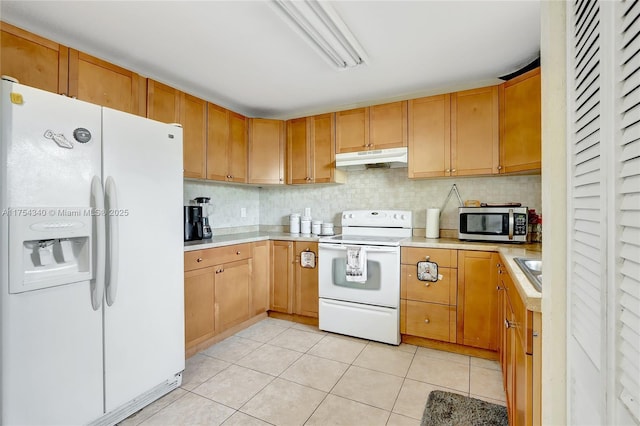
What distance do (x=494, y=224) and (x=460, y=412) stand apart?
1462 mm

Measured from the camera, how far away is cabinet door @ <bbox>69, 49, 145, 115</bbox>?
1.96 metres

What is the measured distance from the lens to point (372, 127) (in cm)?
306

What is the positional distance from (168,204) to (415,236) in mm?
2329

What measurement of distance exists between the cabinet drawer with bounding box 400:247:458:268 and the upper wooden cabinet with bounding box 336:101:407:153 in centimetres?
104

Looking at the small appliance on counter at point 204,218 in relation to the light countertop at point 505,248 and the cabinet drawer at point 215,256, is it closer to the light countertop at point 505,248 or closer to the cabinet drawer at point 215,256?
the light countertop at point 505,248

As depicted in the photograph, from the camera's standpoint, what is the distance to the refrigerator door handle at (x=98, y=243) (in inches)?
61.1

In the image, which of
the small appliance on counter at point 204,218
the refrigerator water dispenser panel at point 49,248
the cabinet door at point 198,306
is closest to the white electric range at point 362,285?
the cabinet door at point 198,306

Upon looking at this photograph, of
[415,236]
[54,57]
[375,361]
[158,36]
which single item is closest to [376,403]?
[375,361]

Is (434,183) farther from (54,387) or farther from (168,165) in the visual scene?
(54,387)

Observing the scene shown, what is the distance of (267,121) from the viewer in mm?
3479

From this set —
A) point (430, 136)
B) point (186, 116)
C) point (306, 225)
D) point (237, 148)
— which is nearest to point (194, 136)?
point (186, 116)

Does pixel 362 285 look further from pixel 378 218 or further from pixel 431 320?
pixel 378 218

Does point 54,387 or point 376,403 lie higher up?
point 54,387
